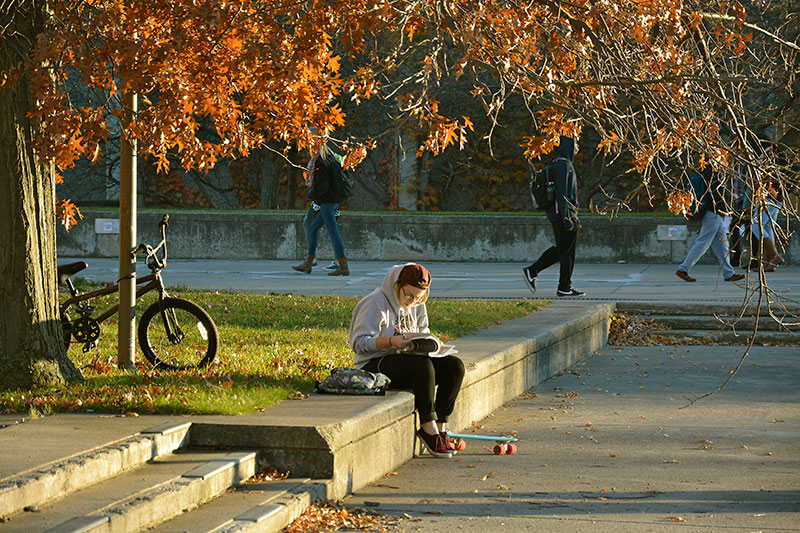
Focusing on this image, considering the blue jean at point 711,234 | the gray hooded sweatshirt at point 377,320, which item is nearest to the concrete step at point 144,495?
the gray hooded sweatshirt at point 377,320

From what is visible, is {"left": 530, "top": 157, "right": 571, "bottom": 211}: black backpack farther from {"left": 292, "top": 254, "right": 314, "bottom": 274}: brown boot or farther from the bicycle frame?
the bicycle frame

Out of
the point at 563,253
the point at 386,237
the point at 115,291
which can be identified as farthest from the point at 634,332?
the point at 386,237

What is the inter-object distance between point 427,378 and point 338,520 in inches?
67.6

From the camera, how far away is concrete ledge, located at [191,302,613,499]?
219 inches

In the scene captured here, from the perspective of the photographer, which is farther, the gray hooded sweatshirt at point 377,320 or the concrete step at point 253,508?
the gray hooded sweatshirt at point 377,320

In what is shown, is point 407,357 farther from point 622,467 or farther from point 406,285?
point 622,467

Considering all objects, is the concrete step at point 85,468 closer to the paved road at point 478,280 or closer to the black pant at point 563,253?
the black pant at point 563,253

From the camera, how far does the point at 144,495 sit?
468cm

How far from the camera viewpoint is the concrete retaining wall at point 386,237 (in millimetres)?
20766

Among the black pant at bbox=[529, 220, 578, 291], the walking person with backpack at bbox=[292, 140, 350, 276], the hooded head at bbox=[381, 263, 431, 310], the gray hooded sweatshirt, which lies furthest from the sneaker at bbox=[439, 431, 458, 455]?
the walking person with backpack at bbox=[292, 140, 350, 276]

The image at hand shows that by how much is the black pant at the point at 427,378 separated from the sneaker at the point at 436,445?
0.10 metres

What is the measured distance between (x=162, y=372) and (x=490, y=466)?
7.40 ft

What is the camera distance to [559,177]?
534 inches

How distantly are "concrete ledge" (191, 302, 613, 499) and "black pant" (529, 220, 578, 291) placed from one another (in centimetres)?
475
